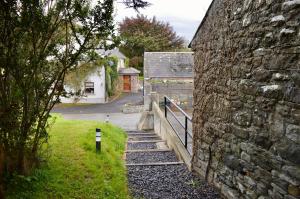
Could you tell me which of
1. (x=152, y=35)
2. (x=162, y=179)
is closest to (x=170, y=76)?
(x=152, y=35)

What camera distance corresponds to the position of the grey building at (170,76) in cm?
2420

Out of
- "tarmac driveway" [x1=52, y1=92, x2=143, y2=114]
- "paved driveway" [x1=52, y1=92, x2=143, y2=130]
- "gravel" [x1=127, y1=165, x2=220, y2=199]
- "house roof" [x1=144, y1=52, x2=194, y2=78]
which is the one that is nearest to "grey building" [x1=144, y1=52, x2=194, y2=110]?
"house roof" [x1=144, y1=52, x2=194, y2=78]

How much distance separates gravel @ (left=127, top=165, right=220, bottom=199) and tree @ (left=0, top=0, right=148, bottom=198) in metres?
2.00

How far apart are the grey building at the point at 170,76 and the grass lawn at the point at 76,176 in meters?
15.6

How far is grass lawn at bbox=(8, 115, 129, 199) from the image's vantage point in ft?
17.3

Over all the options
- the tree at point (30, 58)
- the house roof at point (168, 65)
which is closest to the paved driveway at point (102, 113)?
the house roof at point (168, 65)

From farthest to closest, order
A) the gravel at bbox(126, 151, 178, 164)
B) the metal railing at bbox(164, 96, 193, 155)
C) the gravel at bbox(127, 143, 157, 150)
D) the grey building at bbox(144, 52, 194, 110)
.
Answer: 1. the grey building at bbox(144, 52, 194, 110)
2. the gravel at bbox(127, 143, 157, 150)
3. the gravel at bbox(126, 151, 178, 164)
4. the metal railing at bbox(164, 96, 193, 155)

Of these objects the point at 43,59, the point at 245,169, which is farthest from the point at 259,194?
the point at 43,59

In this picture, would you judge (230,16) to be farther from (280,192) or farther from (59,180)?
(59,180)

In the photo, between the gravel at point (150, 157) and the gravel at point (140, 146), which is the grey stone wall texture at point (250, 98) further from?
the gravel at point (140, 146)

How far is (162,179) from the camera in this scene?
6625 millimetres

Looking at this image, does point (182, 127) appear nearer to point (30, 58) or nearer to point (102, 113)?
point (30, 58)

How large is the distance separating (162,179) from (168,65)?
71.4 feet

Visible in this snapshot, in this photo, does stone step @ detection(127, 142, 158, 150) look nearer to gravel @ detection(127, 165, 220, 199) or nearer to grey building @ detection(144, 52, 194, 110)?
gravel @ detection(127, 165, 220, 199)
